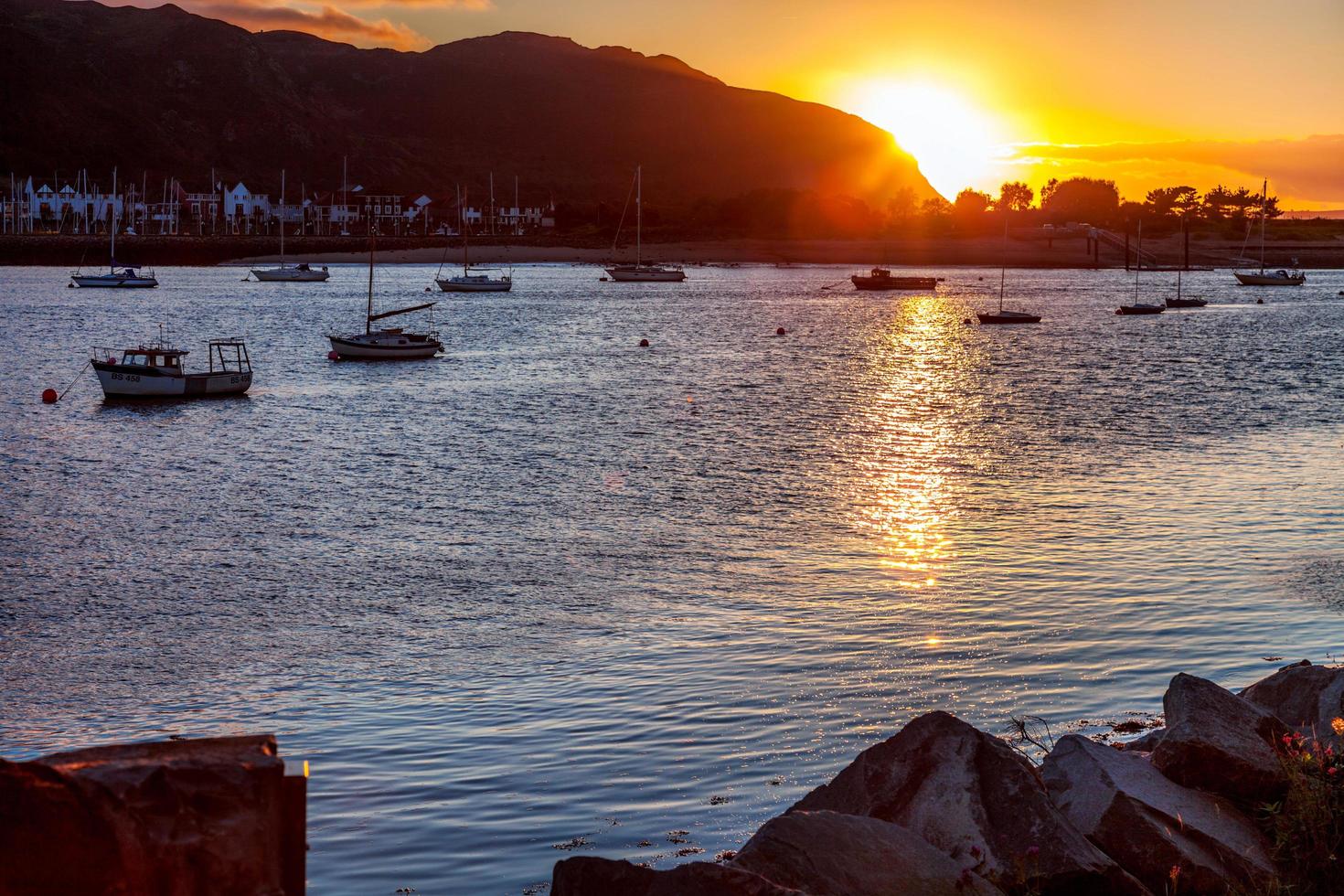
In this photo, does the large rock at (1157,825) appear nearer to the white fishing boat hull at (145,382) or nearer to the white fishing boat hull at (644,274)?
the white fishing boat hull at (145,382)

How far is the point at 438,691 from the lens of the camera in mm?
15258

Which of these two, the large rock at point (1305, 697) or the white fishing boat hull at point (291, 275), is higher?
the white fishing boat hull at point (291, 275)

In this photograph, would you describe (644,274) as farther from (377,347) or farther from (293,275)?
(377,347)

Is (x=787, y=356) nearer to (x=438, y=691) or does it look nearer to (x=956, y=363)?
(x=956, y=363)

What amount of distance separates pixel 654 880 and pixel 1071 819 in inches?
142

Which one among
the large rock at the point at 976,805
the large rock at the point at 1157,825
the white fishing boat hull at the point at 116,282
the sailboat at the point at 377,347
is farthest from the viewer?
the white fishing boat hull at the point at 116,282

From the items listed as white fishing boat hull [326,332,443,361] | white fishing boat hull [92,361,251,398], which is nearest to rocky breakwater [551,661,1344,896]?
white fishing boat hull [92,361,251,398]

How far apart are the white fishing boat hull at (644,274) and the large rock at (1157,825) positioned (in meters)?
154

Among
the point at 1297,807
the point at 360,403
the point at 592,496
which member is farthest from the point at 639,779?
the point at 360,403

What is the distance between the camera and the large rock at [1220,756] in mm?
9445

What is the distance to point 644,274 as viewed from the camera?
161 metres

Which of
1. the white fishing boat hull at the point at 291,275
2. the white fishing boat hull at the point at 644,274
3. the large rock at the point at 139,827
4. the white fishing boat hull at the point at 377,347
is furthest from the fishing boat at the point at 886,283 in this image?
the large rock at the point at 139,827

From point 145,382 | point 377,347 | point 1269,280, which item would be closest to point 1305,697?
point 145,382

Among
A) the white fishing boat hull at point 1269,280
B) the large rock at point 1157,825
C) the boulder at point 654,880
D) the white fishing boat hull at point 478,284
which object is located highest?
the white fishing boat hull at point 1269,280
